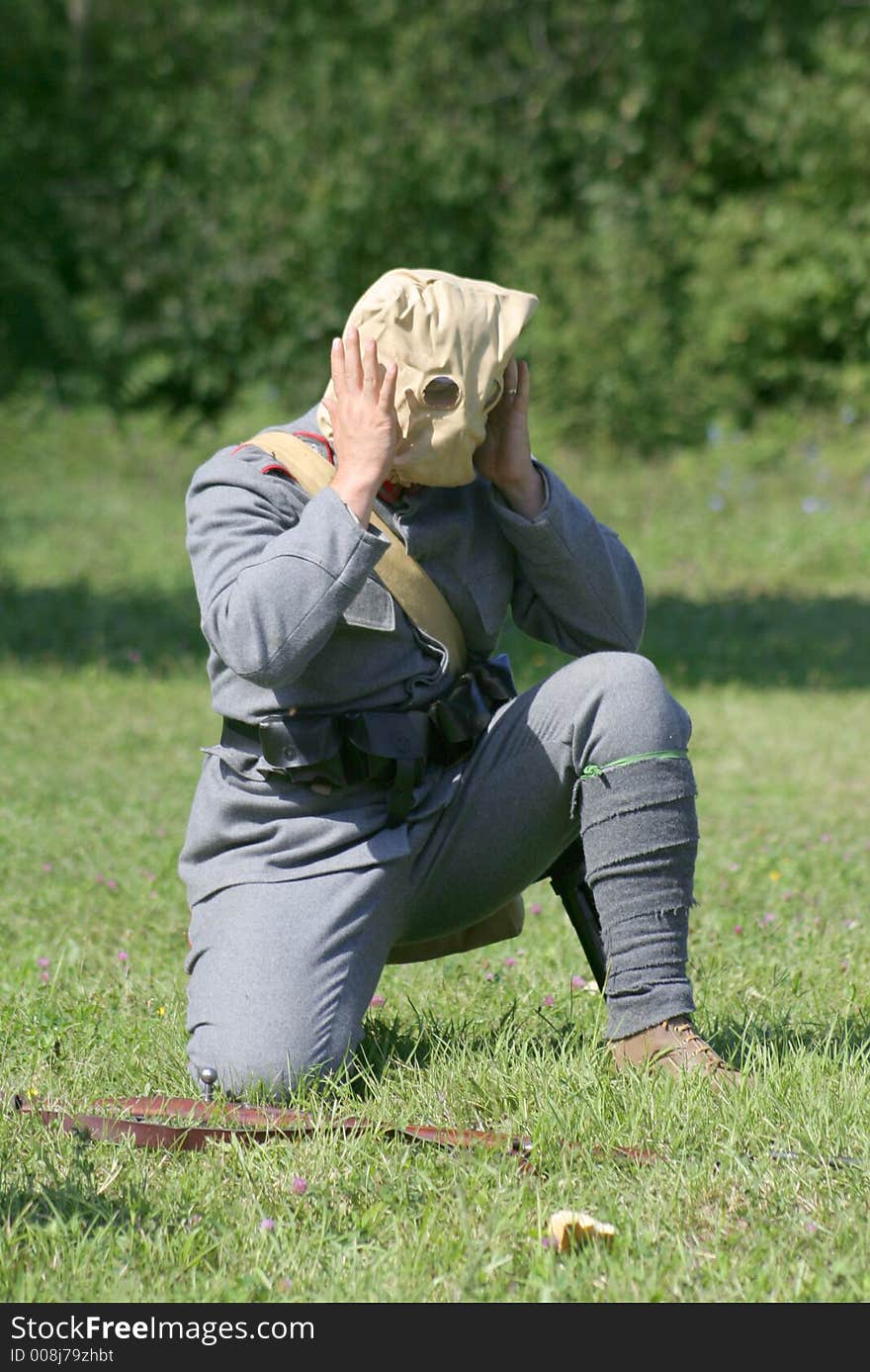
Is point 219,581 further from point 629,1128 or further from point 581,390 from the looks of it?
point 581,390

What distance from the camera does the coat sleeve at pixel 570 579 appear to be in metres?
3.35

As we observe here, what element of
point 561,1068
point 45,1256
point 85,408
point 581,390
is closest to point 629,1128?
point 561,1068

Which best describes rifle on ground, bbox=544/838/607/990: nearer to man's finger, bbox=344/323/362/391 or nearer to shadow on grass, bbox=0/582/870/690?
man's finger, bbox=344/323/362/391

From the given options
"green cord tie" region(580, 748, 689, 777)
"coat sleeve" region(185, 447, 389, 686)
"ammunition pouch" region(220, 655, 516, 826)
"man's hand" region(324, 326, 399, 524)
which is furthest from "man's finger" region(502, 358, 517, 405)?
"green cord tie" region(580, 748, 689, 777)

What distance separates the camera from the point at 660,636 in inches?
408

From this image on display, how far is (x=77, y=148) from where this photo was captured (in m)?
22.6

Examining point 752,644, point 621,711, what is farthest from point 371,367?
point 752,644

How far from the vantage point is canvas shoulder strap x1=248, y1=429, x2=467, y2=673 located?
3.27m

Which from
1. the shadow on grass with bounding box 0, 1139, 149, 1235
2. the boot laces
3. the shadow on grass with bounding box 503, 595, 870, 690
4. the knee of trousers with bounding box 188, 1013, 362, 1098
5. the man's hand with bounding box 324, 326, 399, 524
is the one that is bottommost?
the shadow on grass with bounding box 503, 595, 870, 690

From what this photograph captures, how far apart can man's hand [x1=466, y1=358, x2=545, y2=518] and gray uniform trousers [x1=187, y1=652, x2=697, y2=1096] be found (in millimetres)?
348

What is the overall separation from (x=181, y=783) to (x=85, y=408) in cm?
1591

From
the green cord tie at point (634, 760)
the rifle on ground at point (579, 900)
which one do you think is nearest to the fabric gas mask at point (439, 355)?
the green cord tie at point (634, 760)

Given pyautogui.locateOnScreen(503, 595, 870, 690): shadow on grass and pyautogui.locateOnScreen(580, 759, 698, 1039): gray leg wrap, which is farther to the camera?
pyautogui.locateOnScreen(503, 595, 870, 690): shadow on grass

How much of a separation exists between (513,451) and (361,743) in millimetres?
630
